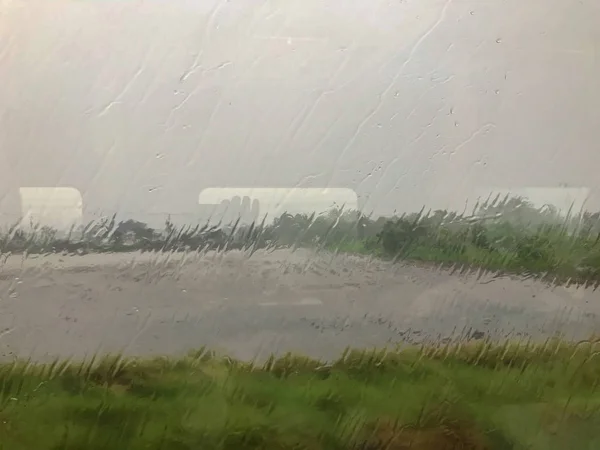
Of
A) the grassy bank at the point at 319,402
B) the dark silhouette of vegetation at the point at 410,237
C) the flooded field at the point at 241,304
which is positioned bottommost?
the grassy bank at the point at 319,402

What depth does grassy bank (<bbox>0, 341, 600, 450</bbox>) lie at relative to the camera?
2.36 ft

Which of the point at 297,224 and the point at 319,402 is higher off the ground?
the point at 297,224

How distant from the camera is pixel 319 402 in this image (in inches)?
29.6

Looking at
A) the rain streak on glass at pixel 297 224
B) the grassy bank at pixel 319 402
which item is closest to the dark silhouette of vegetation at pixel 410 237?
the rain streak on glass at pixel 297 224

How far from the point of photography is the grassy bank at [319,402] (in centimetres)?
72

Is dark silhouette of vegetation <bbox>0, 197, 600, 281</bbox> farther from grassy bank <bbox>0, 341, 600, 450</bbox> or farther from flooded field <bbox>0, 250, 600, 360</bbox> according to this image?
grassy bank <bbox>0, 341, 600, 450</bbox>

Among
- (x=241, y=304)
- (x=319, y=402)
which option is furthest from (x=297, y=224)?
(x=319, y=402)

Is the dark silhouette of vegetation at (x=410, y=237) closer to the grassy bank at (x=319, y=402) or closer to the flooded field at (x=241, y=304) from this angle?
the flooded field at (x=241, y=304)

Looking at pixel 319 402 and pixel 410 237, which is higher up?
pixel 410 237

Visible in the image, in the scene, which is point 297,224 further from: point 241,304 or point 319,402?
point 319,402

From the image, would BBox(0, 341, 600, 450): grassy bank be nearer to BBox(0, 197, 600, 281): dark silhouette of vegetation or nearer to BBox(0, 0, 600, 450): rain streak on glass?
BBox(0, 0, 600, 450): rain streak on glass

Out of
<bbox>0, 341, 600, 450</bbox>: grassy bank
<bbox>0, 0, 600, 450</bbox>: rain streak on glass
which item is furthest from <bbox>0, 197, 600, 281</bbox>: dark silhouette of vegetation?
<bbox>0, 341, 600, 450</bbox>: grassy bank

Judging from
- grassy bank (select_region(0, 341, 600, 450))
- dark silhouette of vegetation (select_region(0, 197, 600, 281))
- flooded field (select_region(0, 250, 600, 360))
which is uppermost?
dark silhouette of vegetation (select_region(0, 197, 600, 281))

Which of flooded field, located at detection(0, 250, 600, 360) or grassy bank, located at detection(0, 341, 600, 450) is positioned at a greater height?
flooded field, located at detection(0, 250, 600, 360)
